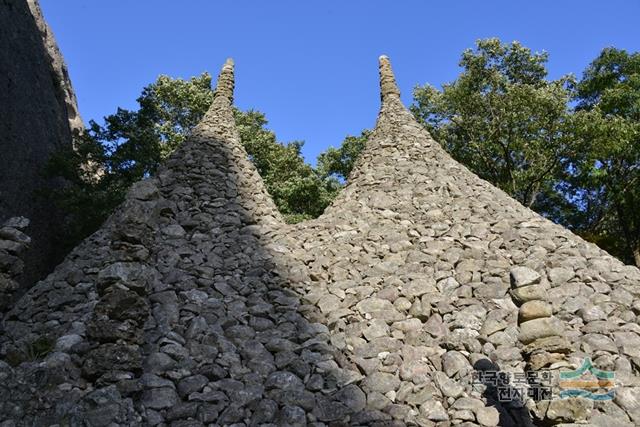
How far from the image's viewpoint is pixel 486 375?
20.4 ft

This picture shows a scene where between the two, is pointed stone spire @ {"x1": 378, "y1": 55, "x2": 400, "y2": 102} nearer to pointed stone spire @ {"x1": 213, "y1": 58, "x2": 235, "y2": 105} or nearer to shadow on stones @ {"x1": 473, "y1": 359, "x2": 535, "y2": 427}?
pointed stone spire @ {"x1": 213, "y1": 58, "x2": 235, "y2": 105}

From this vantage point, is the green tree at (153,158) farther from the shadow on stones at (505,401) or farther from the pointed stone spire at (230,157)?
the shadow on stones at (505,401)

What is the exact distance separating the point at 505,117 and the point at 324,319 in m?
14.2

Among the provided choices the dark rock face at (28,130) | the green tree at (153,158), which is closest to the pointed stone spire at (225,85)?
the green tree at (153,158)

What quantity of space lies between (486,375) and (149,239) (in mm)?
6285

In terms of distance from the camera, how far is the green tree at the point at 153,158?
14891 millimetres

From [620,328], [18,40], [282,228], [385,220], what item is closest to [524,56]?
[385,220]

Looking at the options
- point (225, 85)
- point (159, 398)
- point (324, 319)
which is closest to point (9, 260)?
point (159, 398)

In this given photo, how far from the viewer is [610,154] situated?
62.3 feet

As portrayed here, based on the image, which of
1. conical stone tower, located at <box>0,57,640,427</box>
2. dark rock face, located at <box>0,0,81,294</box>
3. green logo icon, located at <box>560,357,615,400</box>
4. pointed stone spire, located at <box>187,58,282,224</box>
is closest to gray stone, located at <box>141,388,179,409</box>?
conical stone tower, located at <box>0,57,640,427</box>

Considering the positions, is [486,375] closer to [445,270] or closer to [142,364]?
[445,270]

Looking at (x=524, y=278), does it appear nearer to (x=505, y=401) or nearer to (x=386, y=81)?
(x=505, y=401)

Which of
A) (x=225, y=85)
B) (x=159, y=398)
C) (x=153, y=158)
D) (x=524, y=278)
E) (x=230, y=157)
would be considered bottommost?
(x=159, y=398)

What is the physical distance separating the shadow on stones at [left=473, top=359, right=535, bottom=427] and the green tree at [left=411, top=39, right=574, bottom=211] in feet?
46.2
